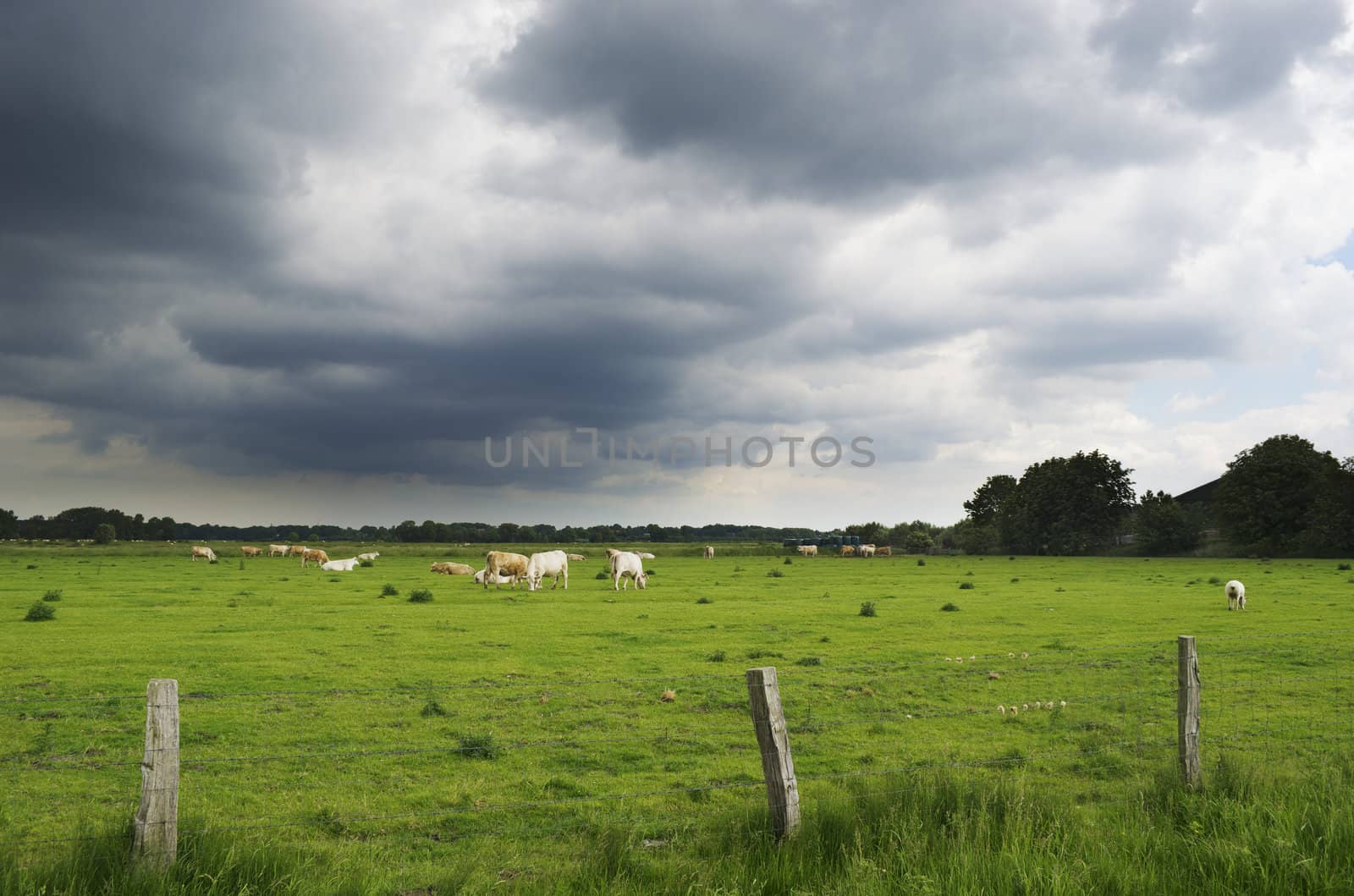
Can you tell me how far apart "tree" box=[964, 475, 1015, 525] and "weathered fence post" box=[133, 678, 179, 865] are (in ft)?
478

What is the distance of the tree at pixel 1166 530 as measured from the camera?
327 ft

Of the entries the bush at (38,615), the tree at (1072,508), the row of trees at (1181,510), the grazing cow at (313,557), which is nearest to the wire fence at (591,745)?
the bush at (38,615)

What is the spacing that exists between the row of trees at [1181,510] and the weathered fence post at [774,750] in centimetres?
10026

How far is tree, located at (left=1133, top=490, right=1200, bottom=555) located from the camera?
327ft

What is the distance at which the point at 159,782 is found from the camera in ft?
21.1

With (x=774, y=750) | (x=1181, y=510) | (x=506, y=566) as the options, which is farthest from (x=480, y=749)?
(x=1181, y=510)

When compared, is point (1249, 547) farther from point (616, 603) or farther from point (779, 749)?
point (779, 749)

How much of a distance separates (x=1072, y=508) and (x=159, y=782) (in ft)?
414

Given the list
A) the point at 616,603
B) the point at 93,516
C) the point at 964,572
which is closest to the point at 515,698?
the point at 616,603

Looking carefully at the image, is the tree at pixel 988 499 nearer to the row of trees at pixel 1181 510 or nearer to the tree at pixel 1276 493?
the row of trees at pixel 1181 510

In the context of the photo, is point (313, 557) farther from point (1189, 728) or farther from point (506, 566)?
point (1189, 728)

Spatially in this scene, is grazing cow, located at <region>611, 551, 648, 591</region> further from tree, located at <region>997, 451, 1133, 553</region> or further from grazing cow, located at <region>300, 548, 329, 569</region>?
tree, located at <region>997, 451, 1133, 553</region>

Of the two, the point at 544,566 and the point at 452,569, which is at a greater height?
the point at 544,566

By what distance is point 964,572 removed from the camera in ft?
210
